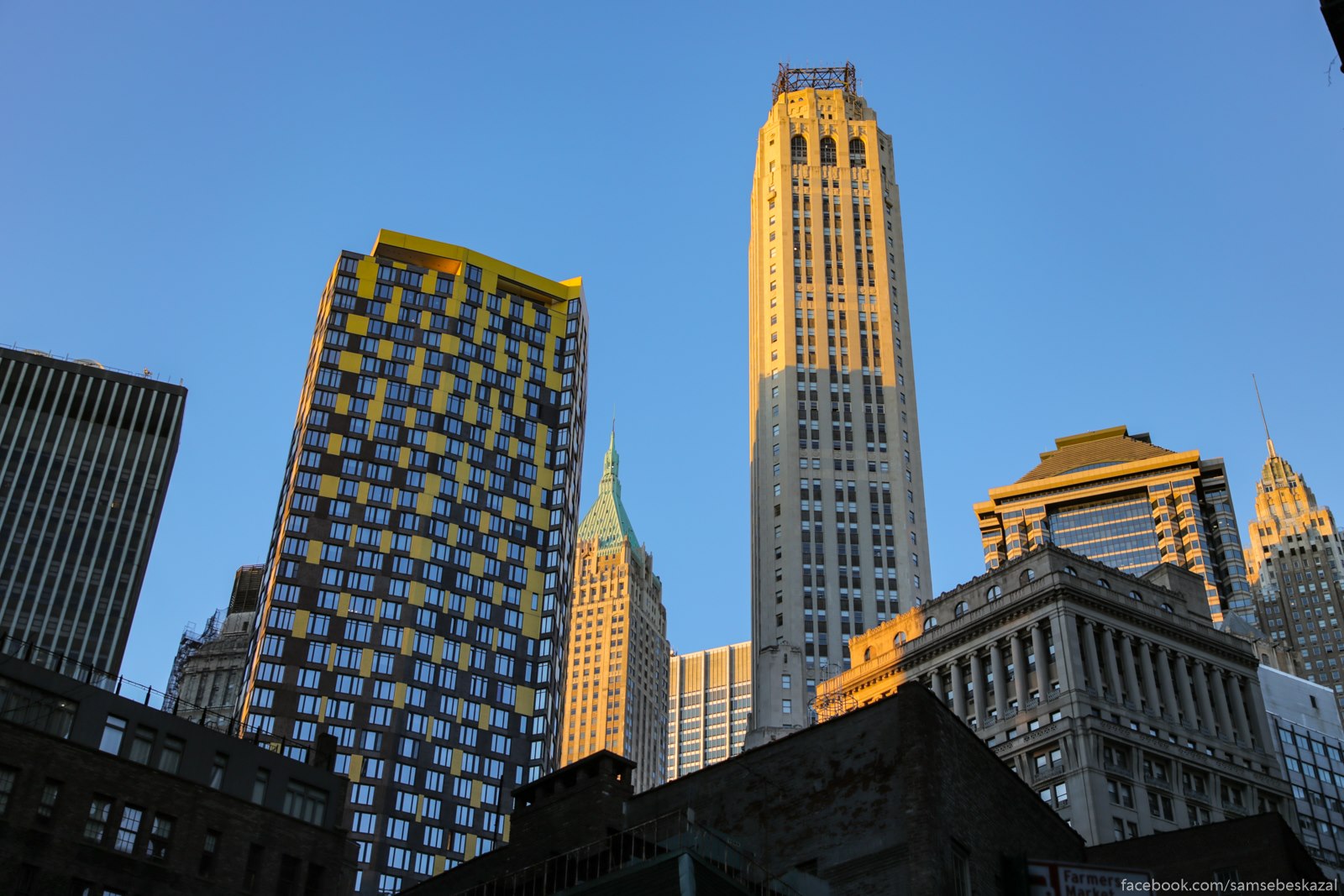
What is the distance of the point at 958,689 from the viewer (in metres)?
109

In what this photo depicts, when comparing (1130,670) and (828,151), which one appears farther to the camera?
(828,151)

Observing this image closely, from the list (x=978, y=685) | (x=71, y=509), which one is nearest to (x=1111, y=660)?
(x=978, y=685)

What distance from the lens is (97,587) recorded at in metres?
180

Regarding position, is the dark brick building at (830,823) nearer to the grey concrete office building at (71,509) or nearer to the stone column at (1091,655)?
the stone column at (1091,655)

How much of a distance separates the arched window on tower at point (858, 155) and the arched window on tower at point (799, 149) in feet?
19.3

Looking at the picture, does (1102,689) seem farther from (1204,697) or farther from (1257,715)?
(1257,715)

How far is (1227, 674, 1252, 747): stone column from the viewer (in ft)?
357

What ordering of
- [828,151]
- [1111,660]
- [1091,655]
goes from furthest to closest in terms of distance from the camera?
1. [828,151]
2. [1111,660]
3. [1091,655]

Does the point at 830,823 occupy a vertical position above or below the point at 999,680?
below

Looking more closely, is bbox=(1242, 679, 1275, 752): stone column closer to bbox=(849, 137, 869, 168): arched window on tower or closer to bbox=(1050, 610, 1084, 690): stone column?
bbox=(1050, 610, 1084, 690): stone column

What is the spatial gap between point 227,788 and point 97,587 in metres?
127

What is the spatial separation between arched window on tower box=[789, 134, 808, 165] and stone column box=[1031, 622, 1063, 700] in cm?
9963

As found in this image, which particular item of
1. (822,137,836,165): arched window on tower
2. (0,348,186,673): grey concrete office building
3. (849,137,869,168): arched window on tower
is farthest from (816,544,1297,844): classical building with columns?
(0,348,186,673): grey concrete office building

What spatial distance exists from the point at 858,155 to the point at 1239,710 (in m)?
103
